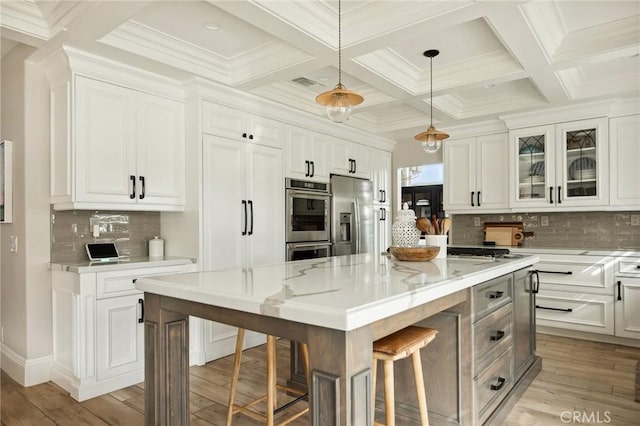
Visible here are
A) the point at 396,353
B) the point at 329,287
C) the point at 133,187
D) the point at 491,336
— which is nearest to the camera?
the point at 329,287

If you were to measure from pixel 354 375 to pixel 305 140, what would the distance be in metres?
3.56

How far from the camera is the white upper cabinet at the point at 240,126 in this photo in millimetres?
3523

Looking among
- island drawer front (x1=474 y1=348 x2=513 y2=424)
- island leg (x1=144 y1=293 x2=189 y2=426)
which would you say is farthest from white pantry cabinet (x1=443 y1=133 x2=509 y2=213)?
island leg (x1=144 y1=293 x2=189 y2=426)

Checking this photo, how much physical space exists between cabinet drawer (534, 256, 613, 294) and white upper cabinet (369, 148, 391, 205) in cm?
217

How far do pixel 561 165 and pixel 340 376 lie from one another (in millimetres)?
4223

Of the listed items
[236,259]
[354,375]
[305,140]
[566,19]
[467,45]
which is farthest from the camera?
[305,140]

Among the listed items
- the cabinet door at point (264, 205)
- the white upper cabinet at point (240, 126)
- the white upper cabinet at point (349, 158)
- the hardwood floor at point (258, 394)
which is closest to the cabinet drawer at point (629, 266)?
the hardwood floor at point (258, 394)

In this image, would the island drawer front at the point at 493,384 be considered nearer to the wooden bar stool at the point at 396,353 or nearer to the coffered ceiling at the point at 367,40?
the wooden bar stool at the point at 396,353

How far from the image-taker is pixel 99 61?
116 inches

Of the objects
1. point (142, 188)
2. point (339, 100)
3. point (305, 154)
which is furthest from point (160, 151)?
point (339, 100)

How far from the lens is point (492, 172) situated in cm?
496

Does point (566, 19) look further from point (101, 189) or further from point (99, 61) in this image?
point (101, 189)

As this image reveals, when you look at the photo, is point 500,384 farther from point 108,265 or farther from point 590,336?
point 108,265

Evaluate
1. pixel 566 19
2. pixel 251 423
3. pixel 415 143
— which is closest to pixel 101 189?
pixel 251 423
